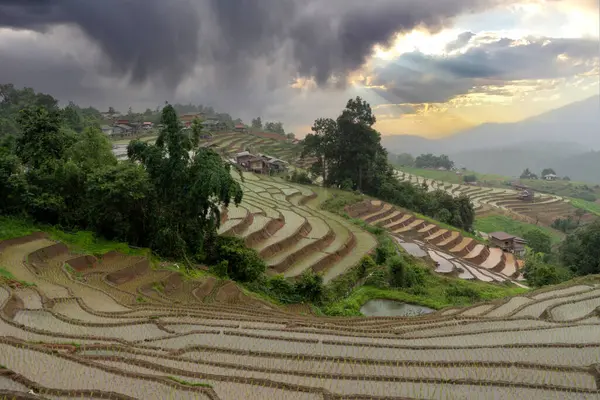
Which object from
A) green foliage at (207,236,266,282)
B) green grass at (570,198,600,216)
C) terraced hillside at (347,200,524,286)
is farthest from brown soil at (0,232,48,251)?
green grass at (570,198,600,216)

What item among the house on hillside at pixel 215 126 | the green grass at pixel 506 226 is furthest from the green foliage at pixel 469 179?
the house on hillside at pixel 215 126

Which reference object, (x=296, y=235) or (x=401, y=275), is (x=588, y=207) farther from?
(x=296, y=235)

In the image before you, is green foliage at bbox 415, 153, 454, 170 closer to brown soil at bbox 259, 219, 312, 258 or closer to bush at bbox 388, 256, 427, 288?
brown soil at bbox 259, 219, 312, 258

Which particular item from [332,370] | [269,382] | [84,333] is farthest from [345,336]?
[84,333]

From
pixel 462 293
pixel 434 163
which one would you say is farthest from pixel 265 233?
pixel 434 163

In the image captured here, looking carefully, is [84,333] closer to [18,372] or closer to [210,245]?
[18,372]

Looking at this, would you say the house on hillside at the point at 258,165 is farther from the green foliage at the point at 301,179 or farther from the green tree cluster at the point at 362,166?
the green tree cluster at the point at 362,166

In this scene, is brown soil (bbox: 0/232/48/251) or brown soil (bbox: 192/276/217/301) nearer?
brown soil (bbox: 0/232/48/251)
